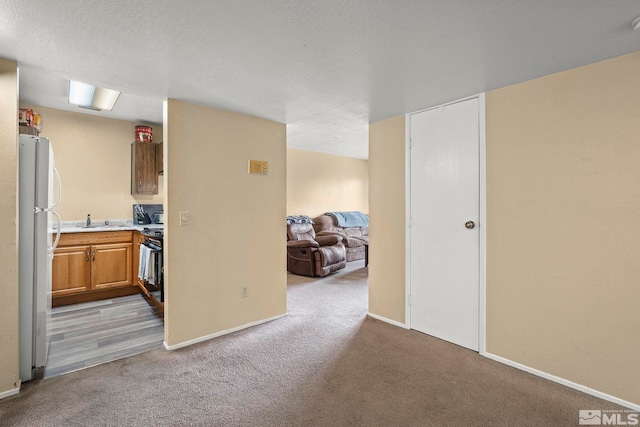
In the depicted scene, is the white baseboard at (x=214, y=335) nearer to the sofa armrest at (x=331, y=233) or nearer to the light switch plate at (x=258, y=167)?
the light switch plate at (x=258, y=167)

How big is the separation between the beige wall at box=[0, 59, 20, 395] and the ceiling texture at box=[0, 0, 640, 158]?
0.78 ft

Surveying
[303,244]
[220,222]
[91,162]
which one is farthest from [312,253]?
[91,162]

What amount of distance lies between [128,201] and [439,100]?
4.16m

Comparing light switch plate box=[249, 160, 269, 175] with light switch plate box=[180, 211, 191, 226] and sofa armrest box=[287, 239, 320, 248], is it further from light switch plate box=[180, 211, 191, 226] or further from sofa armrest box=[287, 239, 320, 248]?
sofa armrest box=[287, 239, 320, 248]

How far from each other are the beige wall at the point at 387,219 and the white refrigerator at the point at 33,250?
2819mm

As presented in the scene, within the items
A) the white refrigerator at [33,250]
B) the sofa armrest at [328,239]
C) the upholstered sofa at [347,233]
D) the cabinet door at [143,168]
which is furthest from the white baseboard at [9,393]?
the upholstered sofa at [347,233]

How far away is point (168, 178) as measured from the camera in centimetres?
267

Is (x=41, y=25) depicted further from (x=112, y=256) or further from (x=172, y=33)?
(x=112, y=256)

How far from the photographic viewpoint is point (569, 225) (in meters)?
2.14

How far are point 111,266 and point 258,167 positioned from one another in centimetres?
232

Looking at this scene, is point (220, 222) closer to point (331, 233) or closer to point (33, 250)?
point (33, 250)

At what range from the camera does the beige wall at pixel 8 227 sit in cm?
197

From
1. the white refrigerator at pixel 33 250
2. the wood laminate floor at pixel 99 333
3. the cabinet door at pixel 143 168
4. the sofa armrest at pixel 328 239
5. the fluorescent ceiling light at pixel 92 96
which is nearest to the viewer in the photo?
the white refrigerator at pixel 33 250

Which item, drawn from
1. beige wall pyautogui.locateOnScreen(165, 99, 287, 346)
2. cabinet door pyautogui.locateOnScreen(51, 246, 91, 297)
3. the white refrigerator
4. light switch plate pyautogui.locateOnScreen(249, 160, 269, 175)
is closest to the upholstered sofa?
beige wall pyautogui.locateOnScreen(165, 99, 287, 346)
